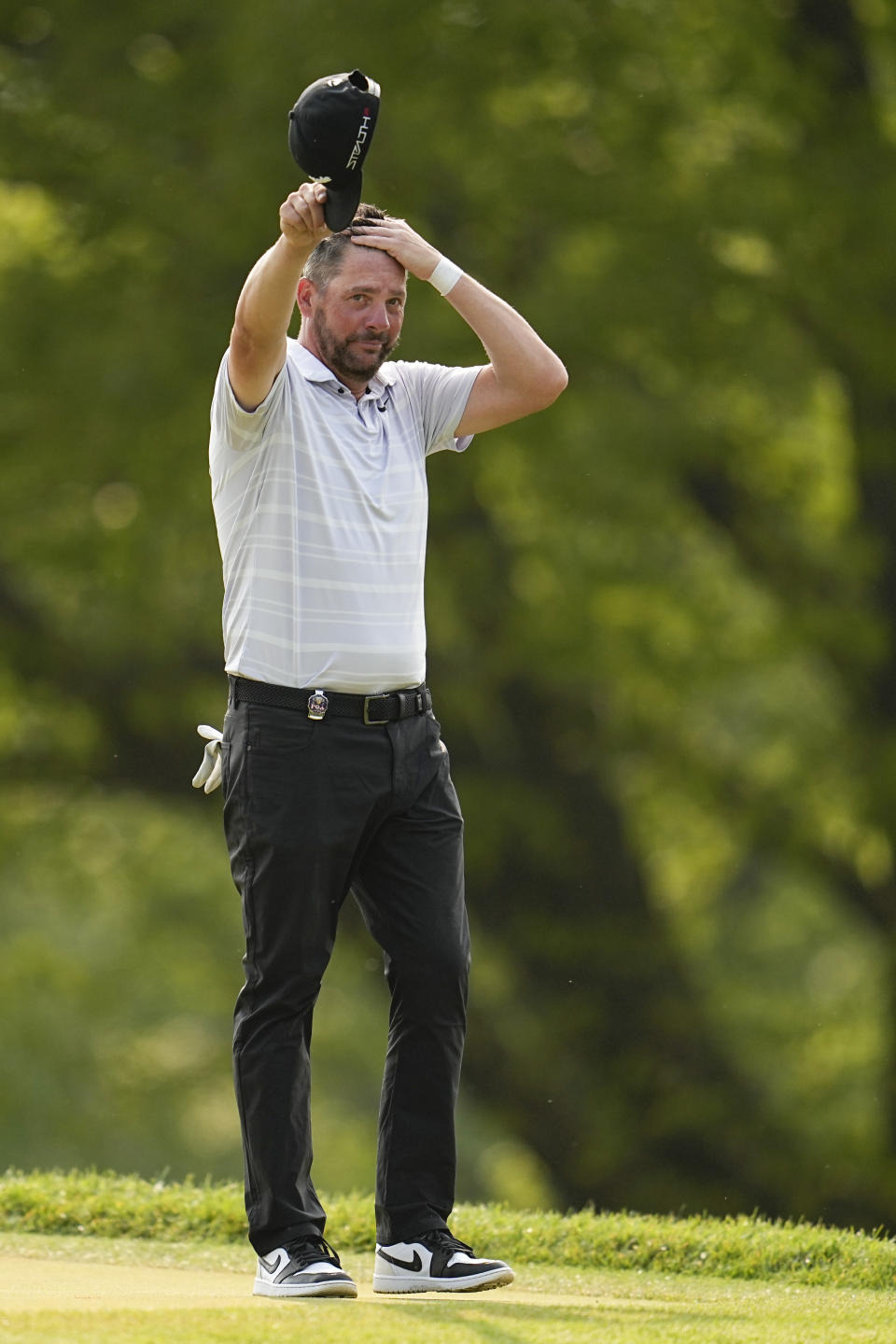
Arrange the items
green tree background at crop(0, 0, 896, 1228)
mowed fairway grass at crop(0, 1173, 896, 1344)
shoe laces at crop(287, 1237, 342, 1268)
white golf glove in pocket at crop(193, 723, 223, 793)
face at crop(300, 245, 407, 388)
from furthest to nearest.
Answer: green tree background at crop(0, 0, 896, 1228), white golf glove in pocket at crop(193, 723, 223, 793), face at crop(300, 245, 407, 388), shoe laces at crop(287, 1237, 342, 1268), mowed fairway grass at crop(0, 1173, 896, 1344)

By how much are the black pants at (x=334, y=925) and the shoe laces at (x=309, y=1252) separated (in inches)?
0.8

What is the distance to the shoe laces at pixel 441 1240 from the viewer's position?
3.99 meters

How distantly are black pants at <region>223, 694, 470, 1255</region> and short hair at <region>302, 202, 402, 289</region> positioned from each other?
3.15 feet

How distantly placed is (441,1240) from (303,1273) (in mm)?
375

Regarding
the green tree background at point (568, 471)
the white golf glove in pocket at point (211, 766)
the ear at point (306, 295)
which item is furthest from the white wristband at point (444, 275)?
the green tree background at point (568, 471)

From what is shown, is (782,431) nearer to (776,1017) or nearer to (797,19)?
(797,19)

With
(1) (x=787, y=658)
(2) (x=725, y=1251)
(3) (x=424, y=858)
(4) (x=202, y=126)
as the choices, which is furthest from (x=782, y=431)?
(3) (x=424, y=858)

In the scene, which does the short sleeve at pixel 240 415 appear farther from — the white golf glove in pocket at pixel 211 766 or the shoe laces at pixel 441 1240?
the shoe laces at pixel 441 1240

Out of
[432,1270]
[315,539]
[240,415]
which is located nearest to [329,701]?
[315,539]

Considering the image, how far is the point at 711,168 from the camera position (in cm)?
983

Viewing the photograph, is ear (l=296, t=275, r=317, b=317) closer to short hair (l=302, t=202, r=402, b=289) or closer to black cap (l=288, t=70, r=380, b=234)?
short hair (l=302, t=202, r=402, b=289)

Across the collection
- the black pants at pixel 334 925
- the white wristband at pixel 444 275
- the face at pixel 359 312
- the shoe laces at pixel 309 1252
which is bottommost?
the shoe laces at pixel 309 1252

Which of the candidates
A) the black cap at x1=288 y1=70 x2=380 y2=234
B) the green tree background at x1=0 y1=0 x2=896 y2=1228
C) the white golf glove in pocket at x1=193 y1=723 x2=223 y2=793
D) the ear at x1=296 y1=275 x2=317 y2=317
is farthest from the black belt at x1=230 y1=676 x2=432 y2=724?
the green tree background at x1=0 y1=0 x2=896 y2=1228

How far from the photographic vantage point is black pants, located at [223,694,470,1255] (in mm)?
3854
